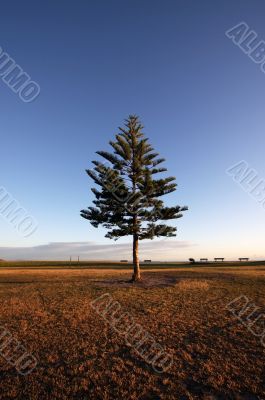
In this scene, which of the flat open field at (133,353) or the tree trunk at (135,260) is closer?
the flat open field at (133,353)

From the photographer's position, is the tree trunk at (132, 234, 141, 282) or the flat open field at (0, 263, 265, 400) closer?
the flat open field at (0, 263, 265, 400)

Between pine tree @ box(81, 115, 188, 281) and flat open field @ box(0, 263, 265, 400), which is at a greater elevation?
pine tree @ box(81, 115, 188, 281)

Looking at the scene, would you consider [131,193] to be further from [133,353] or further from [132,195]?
[133,353]

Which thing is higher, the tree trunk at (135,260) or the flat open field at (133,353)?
the tree trunk at (135,260)

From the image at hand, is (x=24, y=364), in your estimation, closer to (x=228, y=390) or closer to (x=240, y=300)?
(x=228, y=390)

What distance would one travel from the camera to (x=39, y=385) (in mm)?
5371

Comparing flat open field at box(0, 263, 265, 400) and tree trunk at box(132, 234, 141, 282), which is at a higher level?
tree trunk at box(132, 234, 141, 282)

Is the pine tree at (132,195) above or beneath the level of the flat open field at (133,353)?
above

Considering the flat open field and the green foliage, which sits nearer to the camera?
the flat open field

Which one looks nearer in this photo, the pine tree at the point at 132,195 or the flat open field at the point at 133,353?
the flat open field at the point at 133,353

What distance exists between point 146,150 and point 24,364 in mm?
17722

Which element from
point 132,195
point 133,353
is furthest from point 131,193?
point 133,353

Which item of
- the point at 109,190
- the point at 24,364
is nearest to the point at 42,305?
the point at 24,364

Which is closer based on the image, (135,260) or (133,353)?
(133,353)
